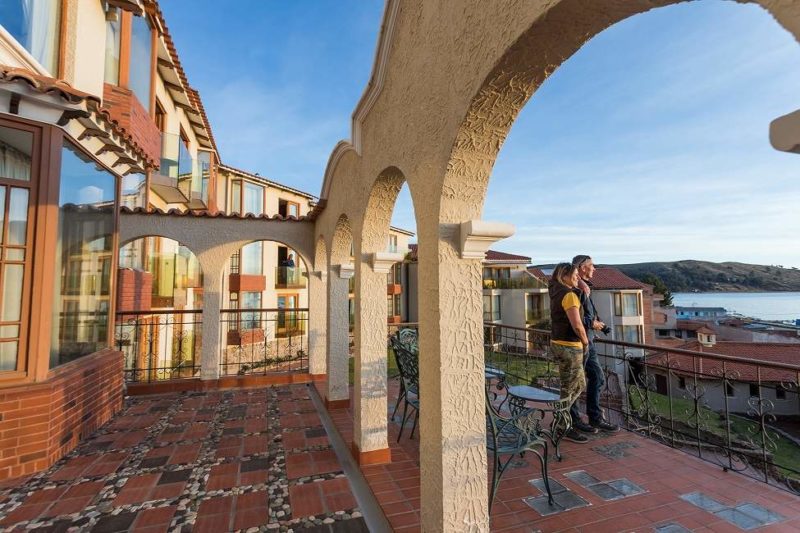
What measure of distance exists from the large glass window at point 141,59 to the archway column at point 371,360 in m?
6.09

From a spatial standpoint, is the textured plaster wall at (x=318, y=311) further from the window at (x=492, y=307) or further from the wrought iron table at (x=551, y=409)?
the window at (x=492, y=307)

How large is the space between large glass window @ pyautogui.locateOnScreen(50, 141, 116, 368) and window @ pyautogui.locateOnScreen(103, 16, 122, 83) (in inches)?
80.0

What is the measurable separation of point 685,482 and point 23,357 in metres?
6.01

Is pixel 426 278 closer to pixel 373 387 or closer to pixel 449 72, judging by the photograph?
pixel 449 72

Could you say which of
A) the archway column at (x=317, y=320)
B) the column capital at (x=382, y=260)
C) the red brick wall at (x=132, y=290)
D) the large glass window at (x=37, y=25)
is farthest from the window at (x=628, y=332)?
the large glass window at (x=37, y=25)

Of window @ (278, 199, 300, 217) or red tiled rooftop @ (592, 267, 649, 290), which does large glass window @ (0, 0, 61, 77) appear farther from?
red tiled rooftop @ (592, 267, 649, 290)

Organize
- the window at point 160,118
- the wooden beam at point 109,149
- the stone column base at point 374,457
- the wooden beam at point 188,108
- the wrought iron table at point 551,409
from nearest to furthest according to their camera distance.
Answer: the wrought iron table at point 551,409, the stone column base at point 374,457, the wooden beam at point 109,149, the window at point 160,118, the wooden beam at point 188,108

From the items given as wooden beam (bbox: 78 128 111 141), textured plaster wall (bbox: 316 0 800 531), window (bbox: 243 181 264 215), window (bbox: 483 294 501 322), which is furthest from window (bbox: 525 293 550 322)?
textured plaster wall (bbox: 316 0 800 531)

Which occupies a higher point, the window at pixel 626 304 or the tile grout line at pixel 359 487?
the window at pixel 626 304

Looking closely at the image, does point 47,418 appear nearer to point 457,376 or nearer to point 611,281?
point 457,376

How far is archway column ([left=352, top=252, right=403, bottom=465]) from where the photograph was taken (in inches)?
138

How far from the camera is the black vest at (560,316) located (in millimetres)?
3604

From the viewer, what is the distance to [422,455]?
224 cm

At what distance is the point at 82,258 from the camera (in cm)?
448
